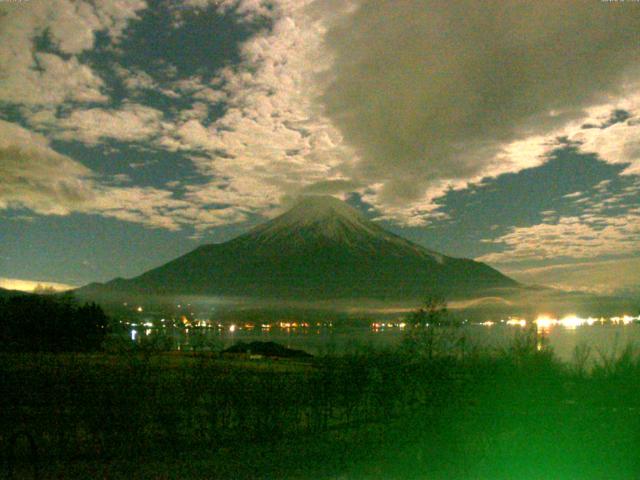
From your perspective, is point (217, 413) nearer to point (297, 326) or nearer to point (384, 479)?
point (384, 479)

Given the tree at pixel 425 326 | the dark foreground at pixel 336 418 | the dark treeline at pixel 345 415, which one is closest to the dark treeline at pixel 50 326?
the dark treeline at pixel 345 415

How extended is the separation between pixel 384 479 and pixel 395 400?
4810 millimetres

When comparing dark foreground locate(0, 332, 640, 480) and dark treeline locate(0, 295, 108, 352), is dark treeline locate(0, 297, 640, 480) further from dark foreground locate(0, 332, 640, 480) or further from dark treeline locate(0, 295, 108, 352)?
dark treeline locate(0, 295, 108, 352)

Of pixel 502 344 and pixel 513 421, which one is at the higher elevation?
pixel 502 344

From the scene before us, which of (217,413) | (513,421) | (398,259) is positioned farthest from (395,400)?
(398,259)

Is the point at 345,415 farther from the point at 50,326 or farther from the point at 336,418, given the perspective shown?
the point at 50,326

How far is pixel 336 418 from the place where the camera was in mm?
13711

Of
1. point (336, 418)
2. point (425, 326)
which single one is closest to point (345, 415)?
point (336, 418)

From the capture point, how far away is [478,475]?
923cm

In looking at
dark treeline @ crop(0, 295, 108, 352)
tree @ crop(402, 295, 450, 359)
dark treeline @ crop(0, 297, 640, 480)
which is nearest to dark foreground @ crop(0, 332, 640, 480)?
dark treeline @ crop(0, 297, 640, 480)

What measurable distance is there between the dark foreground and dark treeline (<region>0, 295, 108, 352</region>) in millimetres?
12998

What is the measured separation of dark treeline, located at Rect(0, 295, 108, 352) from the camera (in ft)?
93.2

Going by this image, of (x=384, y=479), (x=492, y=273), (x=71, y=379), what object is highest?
(x=492, y=273)

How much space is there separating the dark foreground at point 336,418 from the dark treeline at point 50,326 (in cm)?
1300
